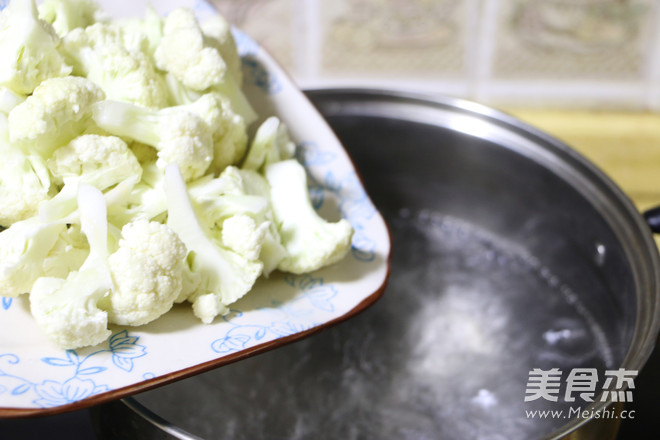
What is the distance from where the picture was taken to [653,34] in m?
1.38

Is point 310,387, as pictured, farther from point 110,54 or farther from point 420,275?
point 110,54

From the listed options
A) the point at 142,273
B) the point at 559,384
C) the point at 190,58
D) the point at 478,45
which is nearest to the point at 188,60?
the point at 190,58

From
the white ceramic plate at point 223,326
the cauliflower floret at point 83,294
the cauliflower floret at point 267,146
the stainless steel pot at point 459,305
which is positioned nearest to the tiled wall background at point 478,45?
the stainless steel pot at point 459,305

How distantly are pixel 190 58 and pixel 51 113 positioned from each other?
175 millimetres

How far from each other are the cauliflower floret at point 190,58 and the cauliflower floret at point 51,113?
0.36 feet

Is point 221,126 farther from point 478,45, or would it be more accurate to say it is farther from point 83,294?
point 478,45

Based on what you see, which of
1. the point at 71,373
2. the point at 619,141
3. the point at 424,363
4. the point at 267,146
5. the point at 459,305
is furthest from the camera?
the point at 619,141

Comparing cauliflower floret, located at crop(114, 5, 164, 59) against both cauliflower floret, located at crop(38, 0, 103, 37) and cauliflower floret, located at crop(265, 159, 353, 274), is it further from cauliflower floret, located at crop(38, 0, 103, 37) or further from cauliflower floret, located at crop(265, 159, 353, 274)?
cauliflower floret, located at crop(265, 159, 353, 274)

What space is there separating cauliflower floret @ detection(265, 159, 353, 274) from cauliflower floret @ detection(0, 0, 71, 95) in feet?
0.85

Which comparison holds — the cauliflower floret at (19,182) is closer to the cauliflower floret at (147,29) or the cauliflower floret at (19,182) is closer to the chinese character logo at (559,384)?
the cauliflower floret at (147,29)

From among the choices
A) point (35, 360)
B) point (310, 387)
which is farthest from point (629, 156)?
point (35, 360)

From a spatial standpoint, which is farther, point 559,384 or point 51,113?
point 559,384

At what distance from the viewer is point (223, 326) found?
0.63 m

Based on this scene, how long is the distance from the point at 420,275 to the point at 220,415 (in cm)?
41
